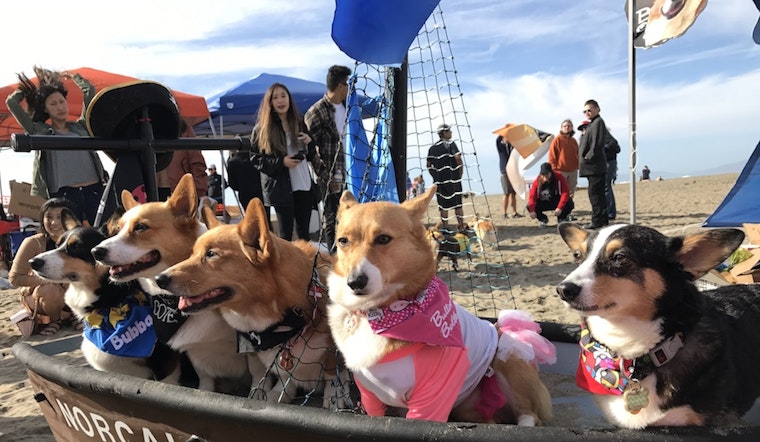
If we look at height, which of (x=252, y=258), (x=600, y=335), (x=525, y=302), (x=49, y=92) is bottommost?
(x=525, y=302)

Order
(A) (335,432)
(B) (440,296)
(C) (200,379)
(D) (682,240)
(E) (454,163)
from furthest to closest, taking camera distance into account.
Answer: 1. (E) (454,163)
2. (C) (200,379)
3. (B) (440,296)
4. (D) (682,240)
5. (A) (335,432)

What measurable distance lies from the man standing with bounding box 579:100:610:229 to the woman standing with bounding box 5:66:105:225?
757 centimetres

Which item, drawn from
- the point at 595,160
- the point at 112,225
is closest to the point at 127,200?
the point at 112,225

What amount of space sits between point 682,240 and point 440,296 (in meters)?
0.91

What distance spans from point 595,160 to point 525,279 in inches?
146

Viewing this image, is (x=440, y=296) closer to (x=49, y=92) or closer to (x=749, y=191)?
(x=49, y=92)

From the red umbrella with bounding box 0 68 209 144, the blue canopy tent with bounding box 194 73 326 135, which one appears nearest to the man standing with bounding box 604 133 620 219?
the blue canopy tent with bounding box 194 73 326 135

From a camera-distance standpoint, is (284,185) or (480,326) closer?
(480,326)

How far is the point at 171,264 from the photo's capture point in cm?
264

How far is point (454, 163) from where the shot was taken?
7.64 meters

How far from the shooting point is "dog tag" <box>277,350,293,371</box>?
2.44m

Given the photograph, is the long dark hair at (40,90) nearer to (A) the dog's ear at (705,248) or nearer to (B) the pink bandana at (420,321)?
(B) the pink bandana at (420,321)

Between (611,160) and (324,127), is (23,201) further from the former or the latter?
(611,160)

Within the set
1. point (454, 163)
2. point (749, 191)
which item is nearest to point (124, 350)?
point (454, 163)
